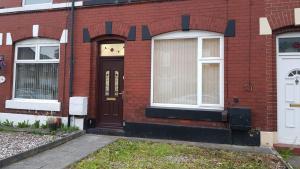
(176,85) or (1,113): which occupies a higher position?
(176,85)

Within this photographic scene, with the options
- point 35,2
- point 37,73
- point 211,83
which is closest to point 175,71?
point 211,83

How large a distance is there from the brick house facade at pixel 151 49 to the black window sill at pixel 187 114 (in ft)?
0.09

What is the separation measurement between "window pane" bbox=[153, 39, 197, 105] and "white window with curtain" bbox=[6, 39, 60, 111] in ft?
11.3

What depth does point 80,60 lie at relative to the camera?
32.1 feet

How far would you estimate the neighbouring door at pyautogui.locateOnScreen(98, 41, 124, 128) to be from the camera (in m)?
9.53

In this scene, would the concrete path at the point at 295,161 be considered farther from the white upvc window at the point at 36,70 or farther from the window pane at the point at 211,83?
the white upvc window at the point at 36,70

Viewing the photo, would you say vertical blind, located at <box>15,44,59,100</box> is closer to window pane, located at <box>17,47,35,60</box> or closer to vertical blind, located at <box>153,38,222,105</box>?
window pane, located at <box>17,47,35,60</box>

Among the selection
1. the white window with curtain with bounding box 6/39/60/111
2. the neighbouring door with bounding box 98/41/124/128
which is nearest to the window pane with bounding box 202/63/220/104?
the neighbouring door with bounding box 98/41/124/128

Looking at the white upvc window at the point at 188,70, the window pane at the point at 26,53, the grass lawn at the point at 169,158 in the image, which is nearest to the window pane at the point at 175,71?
the white upvc window at the point at 188,70

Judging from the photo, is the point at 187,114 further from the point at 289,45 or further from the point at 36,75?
the point at 36,75

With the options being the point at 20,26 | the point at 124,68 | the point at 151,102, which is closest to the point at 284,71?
the point at 151,102

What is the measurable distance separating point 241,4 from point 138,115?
166 inches

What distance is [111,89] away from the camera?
9.62 metres

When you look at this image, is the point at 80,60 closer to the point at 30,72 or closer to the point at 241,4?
the point at 30,72
